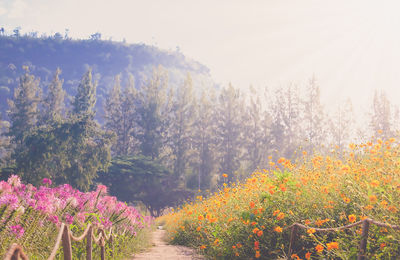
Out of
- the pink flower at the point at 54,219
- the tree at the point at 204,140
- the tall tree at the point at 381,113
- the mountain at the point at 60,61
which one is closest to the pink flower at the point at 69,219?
the pink flower at the point at 54,219

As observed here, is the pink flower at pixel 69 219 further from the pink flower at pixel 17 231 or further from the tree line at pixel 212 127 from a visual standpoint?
the tree line at pixel 212 127

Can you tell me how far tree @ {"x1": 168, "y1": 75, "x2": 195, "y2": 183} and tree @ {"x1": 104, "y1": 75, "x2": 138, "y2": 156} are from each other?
21.8 feet

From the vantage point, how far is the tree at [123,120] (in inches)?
1726

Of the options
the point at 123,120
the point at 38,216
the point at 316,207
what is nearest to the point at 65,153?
the point at 123,120

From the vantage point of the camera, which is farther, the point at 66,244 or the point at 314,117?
the point at 314,117

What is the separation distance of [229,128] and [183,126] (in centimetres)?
570

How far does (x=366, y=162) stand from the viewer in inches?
196

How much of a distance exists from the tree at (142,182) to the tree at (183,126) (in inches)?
181

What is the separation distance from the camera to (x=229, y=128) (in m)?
38.9

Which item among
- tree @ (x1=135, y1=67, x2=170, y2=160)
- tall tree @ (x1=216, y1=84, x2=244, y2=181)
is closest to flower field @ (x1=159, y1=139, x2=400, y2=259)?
tall tree @ (x1=216, y1=84, x2=244, y2=181)

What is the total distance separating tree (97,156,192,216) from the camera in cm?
3122

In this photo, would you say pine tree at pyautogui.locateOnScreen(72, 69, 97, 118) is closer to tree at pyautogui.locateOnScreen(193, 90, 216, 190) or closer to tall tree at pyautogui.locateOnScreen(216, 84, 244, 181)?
tree at pyautogui.locateOnScreen(193, 90, 216, 190)

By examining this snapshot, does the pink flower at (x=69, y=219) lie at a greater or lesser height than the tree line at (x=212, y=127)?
lesser

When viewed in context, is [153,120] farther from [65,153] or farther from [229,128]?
[65,153]
